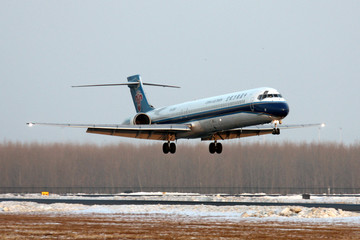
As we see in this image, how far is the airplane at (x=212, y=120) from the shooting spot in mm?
38000

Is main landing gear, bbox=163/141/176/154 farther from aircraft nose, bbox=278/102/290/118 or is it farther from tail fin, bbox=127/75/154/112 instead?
aircraft nose, bbox=278/102/290/118

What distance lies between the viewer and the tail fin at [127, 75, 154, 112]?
54.4 meters

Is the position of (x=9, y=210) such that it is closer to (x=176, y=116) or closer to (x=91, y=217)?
(x=91, y=217)

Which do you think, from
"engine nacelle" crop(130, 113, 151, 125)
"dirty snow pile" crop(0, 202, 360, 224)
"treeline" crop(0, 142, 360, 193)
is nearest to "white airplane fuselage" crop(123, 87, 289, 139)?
"engine nacelle" crop(130, 113, 151, 125)

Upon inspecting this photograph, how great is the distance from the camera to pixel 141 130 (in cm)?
4638

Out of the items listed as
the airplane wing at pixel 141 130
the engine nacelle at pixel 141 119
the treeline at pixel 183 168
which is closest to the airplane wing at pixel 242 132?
the airplane wing at pixel 141 130

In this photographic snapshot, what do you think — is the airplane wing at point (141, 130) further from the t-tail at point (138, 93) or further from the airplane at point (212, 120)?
the t-tail at point (138, 93)

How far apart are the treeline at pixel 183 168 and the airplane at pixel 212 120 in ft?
189

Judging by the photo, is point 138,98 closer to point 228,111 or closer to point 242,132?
point 242,132

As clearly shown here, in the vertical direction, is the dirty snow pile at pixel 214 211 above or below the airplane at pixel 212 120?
below

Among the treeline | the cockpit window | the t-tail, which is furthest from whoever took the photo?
the treeline

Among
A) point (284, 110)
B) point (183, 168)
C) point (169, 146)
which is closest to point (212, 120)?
point (284, 110)

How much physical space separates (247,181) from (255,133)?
6187 centimetres

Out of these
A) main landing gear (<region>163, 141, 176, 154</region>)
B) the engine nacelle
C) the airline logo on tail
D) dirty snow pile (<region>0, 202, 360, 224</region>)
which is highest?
the airline logo on tail
